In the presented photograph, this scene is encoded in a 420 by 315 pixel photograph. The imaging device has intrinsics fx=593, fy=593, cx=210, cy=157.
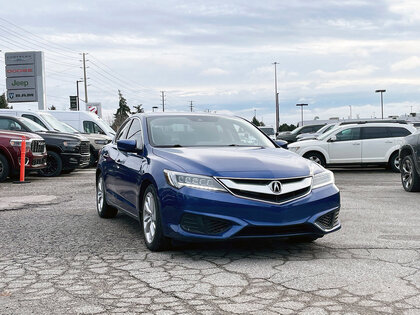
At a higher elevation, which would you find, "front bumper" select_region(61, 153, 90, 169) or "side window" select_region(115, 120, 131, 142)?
"side window" select_region(115, 120, 131, 142)

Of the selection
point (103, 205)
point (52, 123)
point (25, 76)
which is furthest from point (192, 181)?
point (25, 76)

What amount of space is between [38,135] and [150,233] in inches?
423

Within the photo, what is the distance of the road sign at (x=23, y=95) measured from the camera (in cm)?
6234

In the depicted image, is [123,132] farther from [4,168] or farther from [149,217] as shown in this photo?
[4,168]

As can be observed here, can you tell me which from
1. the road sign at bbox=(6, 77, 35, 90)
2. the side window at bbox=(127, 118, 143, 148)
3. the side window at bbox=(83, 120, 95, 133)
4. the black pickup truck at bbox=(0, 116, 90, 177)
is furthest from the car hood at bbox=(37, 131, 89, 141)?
the road sign at bbox=(6, 77, 35, 90)

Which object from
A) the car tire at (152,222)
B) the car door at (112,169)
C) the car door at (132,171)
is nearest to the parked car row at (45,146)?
the car door at (112,169)

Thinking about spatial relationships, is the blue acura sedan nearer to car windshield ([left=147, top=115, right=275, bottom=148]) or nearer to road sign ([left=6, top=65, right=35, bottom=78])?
car windshield ([left=147, top=115, right=275, bottom=148])

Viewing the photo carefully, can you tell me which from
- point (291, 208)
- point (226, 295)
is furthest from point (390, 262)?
point (226, 295)

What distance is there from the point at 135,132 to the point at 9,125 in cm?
1037

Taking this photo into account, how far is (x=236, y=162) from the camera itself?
571 cm

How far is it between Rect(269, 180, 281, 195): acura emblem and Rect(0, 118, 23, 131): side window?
41.5 ft

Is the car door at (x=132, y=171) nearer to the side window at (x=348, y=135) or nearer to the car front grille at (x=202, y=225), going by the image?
the car front grille at (x=202, y=225)

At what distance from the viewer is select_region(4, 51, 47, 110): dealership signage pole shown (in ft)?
202

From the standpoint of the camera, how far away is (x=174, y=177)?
18.4ft
